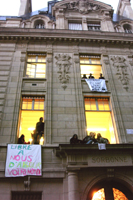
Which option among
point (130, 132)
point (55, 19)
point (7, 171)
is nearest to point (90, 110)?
point (130, 132)

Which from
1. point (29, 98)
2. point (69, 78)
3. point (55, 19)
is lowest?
point (29, 98)

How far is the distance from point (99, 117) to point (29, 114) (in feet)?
→ 17.0

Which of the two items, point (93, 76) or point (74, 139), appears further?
point (93, 76)

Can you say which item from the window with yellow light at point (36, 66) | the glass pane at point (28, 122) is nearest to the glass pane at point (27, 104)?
the glass pane at point (28, 122)

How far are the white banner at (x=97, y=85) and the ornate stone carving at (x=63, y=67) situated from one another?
1782 millimetres

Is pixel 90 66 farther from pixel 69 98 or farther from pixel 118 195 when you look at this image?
pixel 118 195

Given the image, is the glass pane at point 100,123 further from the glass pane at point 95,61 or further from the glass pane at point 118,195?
the glass pane at point 95,61

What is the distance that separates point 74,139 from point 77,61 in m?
7.36

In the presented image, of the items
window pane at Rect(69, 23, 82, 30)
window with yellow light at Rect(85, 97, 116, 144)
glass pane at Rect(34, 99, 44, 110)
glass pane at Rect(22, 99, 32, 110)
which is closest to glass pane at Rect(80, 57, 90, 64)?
window with yellow light at Rect(85, 97, 116, 144)

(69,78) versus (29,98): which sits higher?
(69,78)

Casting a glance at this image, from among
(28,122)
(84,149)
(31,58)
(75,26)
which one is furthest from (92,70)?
(84,149)

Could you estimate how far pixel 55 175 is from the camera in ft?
32.8

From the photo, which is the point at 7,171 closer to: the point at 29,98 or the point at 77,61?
the point at 29,98

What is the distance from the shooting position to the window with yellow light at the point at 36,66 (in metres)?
14.8
